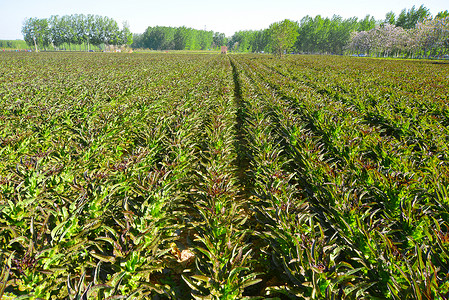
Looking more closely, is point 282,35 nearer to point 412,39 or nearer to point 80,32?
point 412,39

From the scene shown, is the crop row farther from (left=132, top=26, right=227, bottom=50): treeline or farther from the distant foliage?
(left=132, top=26, right=227, bottom=50): treeline

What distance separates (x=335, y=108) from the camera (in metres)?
7.57

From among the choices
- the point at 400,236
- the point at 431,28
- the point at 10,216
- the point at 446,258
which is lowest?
the point at 400,236

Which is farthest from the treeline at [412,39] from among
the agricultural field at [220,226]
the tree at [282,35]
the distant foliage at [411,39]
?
the agricultural field at [220,226]

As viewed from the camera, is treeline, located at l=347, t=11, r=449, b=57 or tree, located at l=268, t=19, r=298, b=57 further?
treeline, located at l=347, t=11, r=449, b=57

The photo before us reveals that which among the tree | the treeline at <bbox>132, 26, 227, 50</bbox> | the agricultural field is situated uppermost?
the treeline at <bbox>132, 26, 227, 50</bbox>

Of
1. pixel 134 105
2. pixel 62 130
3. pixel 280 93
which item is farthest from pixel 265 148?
pixel 280 93

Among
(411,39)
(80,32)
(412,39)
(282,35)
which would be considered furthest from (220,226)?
(80,32)

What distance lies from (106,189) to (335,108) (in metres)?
Result: 7.13

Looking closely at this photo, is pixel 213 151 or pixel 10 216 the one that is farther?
pixel 213 151

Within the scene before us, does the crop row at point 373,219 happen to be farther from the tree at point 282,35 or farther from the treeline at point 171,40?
the treeline at point 171,40

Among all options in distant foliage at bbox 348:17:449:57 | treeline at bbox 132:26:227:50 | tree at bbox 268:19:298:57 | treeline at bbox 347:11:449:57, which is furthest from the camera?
→ treeline at bbox 132:26:227:50

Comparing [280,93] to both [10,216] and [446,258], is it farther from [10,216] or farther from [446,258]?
[10,216]

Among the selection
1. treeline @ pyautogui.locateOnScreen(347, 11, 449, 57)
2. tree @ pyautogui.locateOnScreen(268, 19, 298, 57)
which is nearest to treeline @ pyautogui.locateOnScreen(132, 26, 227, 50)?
treeline @ pyautogui.locateOnScreen(347, 11, 449, 57)
